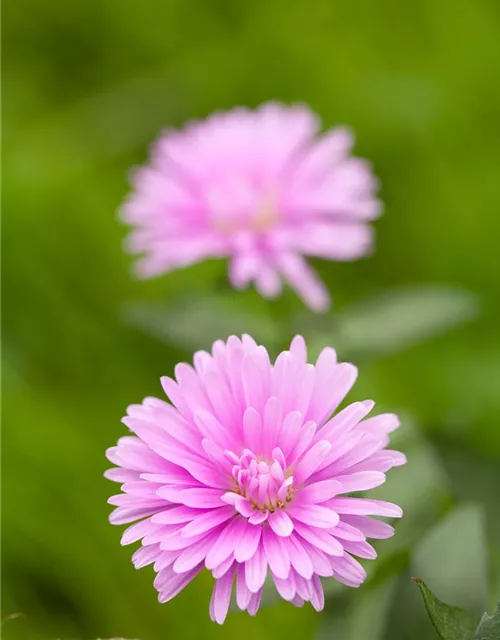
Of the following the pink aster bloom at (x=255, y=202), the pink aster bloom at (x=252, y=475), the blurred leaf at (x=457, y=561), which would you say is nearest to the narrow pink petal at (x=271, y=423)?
the pink aster bloom at (x=252, y=475)

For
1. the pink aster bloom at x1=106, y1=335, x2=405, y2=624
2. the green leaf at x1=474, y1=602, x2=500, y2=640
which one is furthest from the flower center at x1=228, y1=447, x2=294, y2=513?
the green leaf at x1=474, y1=602, x2=500, y2=640

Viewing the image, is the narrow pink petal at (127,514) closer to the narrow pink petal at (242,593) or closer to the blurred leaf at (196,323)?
the narrow pink petal at (242,593)

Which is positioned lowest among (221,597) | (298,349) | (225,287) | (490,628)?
(490,628)

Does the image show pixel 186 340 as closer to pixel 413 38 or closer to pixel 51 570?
pixel 51 570

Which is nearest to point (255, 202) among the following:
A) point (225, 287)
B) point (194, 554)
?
point (225, 287)

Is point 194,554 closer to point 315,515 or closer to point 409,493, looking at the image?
point 315,515

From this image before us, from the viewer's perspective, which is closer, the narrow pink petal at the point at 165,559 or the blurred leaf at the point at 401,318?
the narrow pink petal at the point at 165,559
